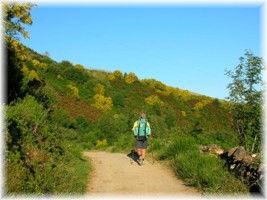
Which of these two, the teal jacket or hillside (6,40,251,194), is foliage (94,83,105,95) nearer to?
hillside (6,40,251,194)

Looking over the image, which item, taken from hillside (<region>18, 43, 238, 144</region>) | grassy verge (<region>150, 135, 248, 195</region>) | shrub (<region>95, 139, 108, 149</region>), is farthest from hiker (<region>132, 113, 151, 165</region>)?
hillside (<region>18, 43, 238, 144</region>)

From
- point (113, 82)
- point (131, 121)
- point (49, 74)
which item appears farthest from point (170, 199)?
point (113, 82)

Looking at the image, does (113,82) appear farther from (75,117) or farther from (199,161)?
(199,161)

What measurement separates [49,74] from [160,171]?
24.2 metres

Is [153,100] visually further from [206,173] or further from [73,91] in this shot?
[206,173]

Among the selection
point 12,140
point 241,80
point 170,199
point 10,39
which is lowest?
point 170,199

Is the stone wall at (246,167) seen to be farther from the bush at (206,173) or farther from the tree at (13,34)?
the tree at (13,34)

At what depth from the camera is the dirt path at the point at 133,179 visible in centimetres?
1314

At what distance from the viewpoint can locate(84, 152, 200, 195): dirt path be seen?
1314 centimetres

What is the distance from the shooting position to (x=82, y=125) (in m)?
31.9

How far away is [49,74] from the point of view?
39.0 meters

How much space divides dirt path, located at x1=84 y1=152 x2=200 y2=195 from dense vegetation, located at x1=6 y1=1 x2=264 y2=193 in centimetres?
36

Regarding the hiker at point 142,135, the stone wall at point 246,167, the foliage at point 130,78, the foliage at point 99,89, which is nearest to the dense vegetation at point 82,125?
the foliage at point 130,78

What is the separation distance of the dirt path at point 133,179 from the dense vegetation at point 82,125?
364 millimetres
